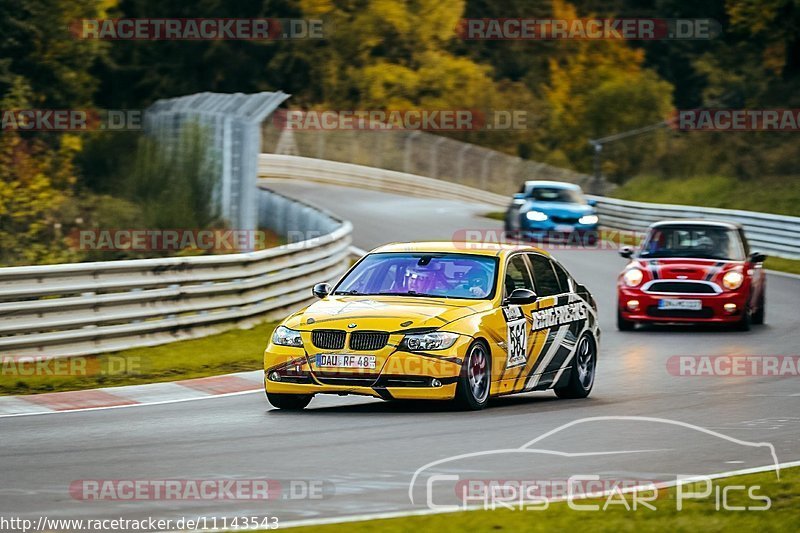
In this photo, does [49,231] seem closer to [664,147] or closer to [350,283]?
[350,283]

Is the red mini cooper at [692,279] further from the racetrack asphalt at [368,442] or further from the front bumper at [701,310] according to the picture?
the racetrack asphalt at [368,442]

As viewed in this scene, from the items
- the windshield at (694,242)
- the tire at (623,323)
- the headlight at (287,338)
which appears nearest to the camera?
the headlight at (287,338)

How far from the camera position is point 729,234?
22.0 meters

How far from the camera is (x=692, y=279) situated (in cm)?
2112

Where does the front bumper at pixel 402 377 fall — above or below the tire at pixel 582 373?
above

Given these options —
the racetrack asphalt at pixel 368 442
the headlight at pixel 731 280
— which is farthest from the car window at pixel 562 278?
the headlight at pixel 731 280

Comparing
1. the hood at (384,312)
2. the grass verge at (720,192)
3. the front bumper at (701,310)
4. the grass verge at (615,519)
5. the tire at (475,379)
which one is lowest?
the grass verge at (720,192)

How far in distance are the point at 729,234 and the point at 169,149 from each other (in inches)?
384

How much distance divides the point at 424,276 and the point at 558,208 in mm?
23151

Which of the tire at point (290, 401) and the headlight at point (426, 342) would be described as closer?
the headlight at point (426, 342)

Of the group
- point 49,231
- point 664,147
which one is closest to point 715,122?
point 664,147

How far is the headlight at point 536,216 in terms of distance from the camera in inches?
1420

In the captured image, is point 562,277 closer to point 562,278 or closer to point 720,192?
point 562,278

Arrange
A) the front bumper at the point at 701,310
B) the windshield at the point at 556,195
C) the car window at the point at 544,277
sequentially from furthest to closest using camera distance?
1. the windshield at the point at 556,195
2. the front bumper at the point at 701,310
3. the car window at the point at 544,277
